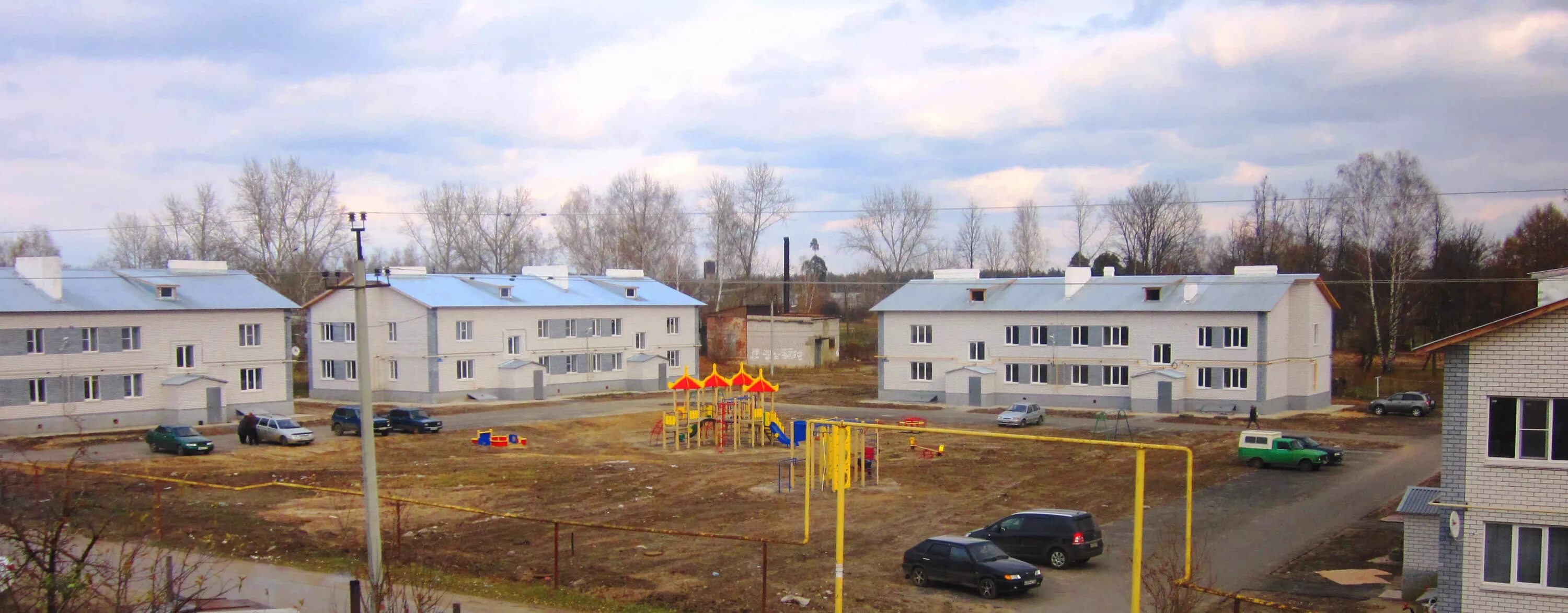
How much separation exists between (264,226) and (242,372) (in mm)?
32474

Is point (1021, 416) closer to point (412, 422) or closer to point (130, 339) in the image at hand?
point (412, 422)

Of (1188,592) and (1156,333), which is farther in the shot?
(1156,333)

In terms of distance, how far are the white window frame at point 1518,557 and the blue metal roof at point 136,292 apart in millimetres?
48789

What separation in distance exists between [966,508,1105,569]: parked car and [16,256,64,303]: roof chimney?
41682mm

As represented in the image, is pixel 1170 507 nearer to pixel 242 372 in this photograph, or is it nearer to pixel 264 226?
pixel 242 372

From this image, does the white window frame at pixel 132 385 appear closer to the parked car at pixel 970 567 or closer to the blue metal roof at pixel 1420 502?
the parked car at pixel 970 567

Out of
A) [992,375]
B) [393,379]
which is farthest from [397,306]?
[992,375]

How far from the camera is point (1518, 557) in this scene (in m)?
15.6

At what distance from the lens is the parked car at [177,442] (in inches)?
1436

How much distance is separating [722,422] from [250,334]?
24.5m

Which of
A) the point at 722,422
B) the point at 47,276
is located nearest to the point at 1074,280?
the point at 722,422

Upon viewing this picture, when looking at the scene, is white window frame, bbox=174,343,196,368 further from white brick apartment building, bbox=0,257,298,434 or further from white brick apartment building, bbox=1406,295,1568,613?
white brick apartment building, bbox=1406,295,1568,613

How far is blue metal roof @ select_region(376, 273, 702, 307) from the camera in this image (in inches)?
2218

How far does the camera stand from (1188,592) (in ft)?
41.0
